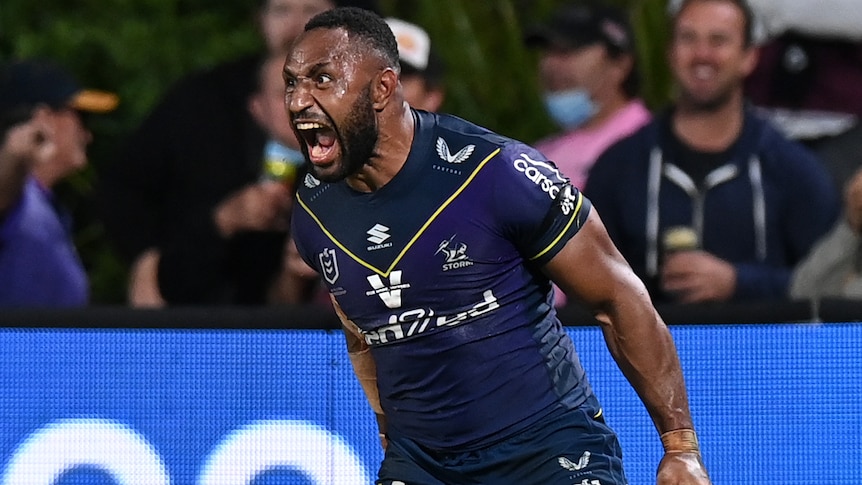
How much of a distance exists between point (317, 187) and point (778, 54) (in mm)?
3725

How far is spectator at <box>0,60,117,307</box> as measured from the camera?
5.81 m

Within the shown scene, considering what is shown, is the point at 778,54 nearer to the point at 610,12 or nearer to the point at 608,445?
the point at 610,12

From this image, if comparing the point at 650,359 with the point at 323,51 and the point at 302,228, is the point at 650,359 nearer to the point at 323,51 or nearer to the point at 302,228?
the point at 302,228

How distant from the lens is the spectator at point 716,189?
5586 mm

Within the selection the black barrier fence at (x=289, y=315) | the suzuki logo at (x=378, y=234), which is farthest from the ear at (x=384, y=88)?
the black barrier fence at (x=289, y=315)

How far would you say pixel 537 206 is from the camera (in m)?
3.54

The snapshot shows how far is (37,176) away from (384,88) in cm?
328

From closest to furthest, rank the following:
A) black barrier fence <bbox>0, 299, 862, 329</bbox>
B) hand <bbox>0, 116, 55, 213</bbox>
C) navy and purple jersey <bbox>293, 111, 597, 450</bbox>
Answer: navy and purple jersey <bbox>293, 111, 597, 450</bbox> < black barrier fence <bbox>0, 299, 862, 329</bbox> < hand <bbox>0, 116, 55, 213</bbox>

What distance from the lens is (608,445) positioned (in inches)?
148

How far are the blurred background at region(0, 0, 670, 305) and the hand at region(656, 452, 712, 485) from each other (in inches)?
185

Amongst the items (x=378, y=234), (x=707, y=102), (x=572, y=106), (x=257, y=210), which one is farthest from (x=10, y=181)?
(x=707, y=102)

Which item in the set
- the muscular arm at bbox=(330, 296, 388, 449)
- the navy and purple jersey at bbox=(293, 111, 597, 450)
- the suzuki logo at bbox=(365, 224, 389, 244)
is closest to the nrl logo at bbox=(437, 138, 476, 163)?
the navy and purple jersey at bbox=(293, 111, 597, 450)

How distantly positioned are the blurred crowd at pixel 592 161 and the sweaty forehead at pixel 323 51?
2109mm

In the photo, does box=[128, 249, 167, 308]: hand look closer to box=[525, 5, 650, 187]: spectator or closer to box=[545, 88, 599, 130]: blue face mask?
box=[525, 5, 650, 187]: spectator
